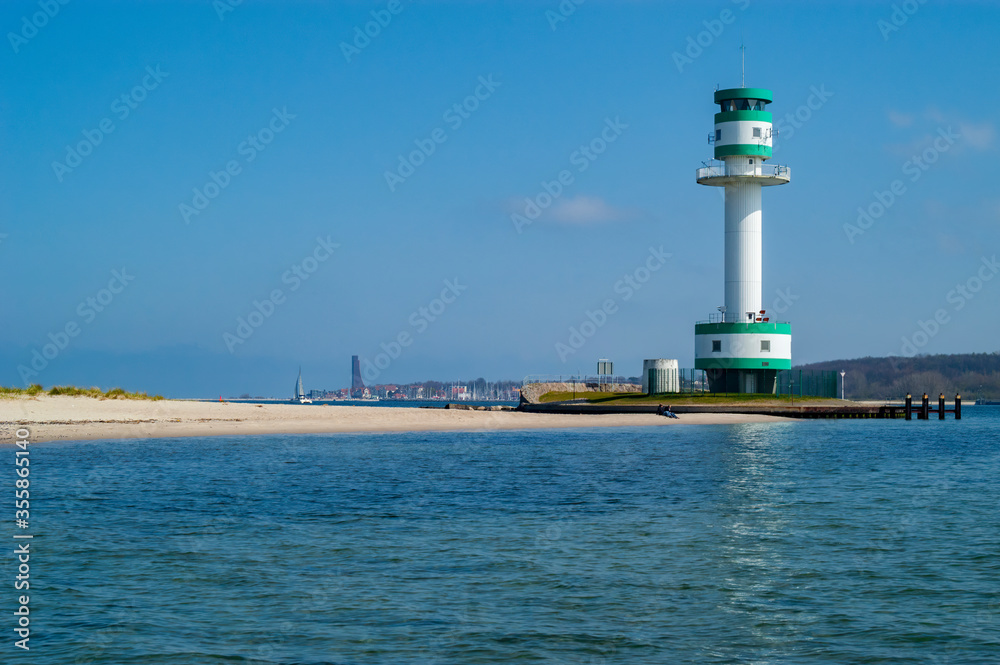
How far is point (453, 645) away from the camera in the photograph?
10281mm

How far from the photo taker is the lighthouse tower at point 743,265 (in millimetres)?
62562

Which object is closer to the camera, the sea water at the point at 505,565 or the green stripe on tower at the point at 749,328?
the sea water at the point at 505,565

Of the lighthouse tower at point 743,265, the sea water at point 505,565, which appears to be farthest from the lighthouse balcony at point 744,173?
the sea water at point 505,565

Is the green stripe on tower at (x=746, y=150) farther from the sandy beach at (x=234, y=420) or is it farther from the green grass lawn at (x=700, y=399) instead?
the sandy beach at (x=234, y=420)

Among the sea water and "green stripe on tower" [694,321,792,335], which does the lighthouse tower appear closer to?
"green stripe on tower" [694,321,792,335]

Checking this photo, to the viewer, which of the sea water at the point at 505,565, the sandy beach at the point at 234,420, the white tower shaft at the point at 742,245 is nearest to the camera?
the sea water at the point at 505,565

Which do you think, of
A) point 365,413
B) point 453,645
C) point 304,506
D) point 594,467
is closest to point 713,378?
point 365,413

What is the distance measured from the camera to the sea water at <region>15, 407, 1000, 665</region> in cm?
1038

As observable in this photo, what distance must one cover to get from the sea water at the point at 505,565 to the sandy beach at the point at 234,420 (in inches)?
521

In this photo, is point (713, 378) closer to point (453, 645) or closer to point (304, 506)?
point (304, 506)

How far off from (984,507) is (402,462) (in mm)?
17757

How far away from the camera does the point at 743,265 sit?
62.8 m

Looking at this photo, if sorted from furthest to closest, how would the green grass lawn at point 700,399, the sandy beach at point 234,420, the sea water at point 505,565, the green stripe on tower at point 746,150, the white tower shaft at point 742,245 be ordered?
the green stripe on tower at point 746,150 < the white tower shaft at point 742,245 < the green grass lawn at point 700,399 < the sandy beach at point 234,420 < the sea water at point 505,565

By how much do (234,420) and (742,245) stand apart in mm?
34576
